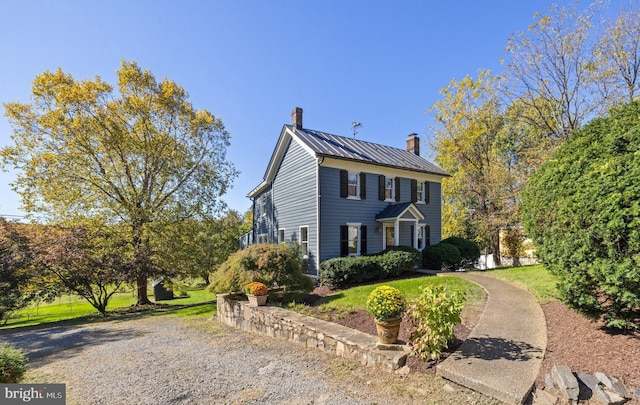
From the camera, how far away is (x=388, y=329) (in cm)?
455

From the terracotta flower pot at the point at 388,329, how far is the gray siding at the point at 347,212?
8.37 meters

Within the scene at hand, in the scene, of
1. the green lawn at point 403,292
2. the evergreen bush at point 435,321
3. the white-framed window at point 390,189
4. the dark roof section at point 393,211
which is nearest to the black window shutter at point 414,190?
the white-framed window at point 390,189

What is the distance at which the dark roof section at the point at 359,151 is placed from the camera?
13.8m

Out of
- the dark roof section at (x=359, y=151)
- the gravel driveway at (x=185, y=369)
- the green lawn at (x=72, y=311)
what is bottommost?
the green lawn at (x=72, y=311)

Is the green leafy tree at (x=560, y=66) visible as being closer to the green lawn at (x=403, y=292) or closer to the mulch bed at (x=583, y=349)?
the green lawn at (x=403, y=292)

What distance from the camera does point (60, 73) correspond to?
12.6m

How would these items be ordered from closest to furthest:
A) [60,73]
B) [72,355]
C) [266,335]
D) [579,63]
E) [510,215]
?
1. [72,355]
2. [266,335]
3. [579,63]
4. [60,73]
5. [510,215]

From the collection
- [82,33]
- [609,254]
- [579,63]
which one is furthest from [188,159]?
[579,63]

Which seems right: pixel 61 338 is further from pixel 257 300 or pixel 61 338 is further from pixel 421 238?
pixel 421 238

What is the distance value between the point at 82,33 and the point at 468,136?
19.9 meters

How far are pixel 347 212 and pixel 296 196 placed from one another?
2940mm

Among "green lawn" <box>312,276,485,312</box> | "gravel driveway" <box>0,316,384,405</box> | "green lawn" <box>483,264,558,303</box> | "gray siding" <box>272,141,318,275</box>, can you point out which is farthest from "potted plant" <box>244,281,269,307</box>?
"green lawn" <box>483,264,558,303</box>

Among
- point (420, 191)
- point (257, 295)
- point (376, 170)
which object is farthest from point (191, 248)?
point (420, 191)

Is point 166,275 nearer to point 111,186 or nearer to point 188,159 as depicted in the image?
point 111,186
